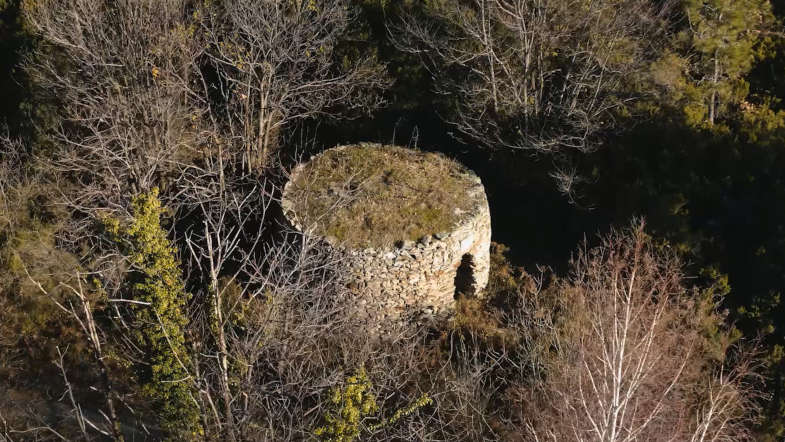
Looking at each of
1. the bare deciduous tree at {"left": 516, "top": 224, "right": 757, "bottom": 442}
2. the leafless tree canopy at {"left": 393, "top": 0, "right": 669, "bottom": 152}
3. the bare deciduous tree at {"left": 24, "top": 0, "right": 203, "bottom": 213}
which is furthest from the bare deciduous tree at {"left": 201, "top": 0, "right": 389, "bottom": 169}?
the bare deciduous tree at {"left": 516, "top": 224, "right": 757, "bottom": 442}

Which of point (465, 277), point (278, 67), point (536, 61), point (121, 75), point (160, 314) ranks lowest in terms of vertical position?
point (465, 277)

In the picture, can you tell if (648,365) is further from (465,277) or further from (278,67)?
(278,67)

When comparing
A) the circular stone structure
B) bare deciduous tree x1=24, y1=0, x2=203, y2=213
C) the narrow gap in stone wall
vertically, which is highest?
bare deciduous tree x1=24, y1=0, x2=203, y2=213

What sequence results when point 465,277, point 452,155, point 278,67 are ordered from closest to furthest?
1. point 465,277
2. point 278,67
3. point 452,155

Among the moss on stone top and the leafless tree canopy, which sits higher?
the leafless tree canopy

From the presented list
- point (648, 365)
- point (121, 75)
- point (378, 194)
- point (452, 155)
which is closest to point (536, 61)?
point (452, 155)

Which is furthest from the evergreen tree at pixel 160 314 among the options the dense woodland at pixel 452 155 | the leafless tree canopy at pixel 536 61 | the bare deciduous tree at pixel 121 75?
the leafless tree canopy at pixel 536 61

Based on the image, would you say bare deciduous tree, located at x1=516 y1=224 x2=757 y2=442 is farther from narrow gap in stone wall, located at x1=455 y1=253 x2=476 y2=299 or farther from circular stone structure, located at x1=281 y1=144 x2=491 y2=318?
circular stone structure, located at x1=281 y1=144 x2=491 y2=318
